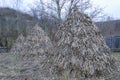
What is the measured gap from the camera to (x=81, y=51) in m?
4.35

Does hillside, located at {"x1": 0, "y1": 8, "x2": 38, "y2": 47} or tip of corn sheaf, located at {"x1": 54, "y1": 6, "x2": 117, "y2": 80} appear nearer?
tip of corn sheaf, located at {"x1": 54, "y1": 6, "x2": 117, "y2": 80}

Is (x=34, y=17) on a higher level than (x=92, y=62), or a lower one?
higher

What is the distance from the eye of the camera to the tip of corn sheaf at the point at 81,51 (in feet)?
14.0

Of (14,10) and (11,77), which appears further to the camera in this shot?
(14,10)

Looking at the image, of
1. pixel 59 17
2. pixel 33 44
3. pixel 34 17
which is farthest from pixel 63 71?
pixel 34 17

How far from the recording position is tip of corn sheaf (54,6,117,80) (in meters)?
4.27

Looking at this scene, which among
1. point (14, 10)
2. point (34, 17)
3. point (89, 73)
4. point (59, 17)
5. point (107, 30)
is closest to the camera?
point (89, 73)

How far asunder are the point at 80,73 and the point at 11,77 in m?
1.34

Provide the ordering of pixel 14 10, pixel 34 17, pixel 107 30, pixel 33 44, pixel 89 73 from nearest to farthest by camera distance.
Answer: pixel 89 73, pixel 33 44, pixel 107 30, pixel 34 17, pixel 14 10

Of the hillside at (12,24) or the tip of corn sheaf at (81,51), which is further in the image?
the hillside at (12,24)

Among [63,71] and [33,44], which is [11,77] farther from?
[33,44]

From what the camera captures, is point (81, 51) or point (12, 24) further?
point (12, 24)

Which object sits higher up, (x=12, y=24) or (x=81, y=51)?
(x=12, y=24)

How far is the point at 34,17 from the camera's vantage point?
57.3 ft
